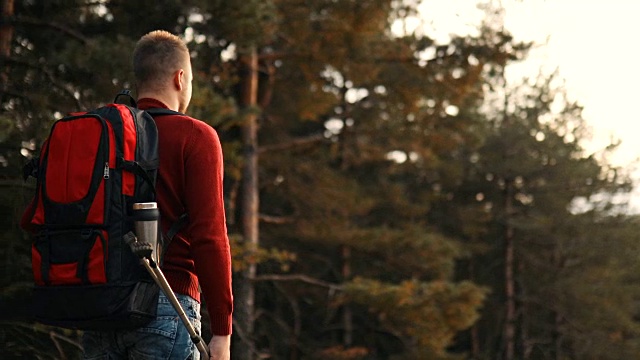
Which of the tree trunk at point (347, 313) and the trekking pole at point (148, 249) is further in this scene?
the tree trunk at point (347, 313)

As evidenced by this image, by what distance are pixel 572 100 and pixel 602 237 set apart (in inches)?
157

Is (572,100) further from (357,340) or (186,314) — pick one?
(186,314)

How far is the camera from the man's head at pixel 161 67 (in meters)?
2.87

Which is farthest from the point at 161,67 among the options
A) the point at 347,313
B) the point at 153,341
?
the point at 347,313

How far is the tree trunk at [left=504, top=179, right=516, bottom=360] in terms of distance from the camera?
28.0 m

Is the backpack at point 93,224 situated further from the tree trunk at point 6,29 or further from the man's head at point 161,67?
the tree trunk at point 6,29

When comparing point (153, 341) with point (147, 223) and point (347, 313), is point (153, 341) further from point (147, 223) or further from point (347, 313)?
point (347, 313)

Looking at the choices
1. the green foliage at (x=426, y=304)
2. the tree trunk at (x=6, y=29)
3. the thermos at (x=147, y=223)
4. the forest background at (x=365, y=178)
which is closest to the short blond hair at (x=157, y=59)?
the thermos at (x=147, y=223)

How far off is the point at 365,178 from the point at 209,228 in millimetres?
22223

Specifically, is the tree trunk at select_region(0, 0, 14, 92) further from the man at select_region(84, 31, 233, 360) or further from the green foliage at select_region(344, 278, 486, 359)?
the green foliage at select_region(344, 278, 486, 359)

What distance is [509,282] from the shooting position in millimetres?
29047

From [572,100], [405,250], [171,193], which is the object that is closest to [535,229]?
[572,100]

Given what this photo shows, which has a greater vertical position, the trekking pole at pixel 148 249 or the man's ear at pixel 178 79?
the man's ear at pixel 178 79

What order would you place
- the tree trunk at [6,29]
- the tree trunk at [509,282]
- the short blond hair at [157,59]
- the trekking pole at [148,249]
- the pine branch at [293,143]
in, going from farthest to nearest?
the tree trunk at [509,282] < the pine branch at [293,143] < the tree trunk at [6,29] < the short blond hair at [157,59] < the trekking pole at [148,249]
